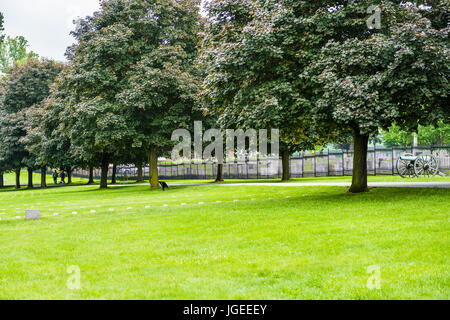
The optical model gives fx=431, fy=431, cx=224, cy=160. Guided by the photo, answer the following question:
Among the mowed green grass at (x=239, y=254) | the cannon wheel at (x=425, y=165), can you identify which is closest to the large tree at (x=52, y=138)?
the mowed green grass at (x=239, y=254)

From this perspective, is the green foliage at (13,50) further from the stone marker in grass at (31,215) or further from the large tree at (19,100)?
the stone marker in grass at (31,215)

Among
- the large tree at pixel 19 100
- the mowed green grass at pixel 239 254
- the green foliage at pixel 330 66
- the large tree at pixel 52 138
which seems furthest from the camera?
the large tree at pixel 19 100

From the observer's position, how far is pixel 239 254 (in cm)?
629

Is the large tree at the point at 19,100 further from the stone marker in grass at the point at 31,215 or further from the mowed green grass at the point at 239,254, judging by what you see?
the mowed green grass at the point at 239,254

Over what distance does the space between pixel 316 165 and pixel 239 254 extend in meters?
29.9

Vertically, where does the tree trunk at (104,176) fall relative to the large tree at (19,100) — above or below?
below

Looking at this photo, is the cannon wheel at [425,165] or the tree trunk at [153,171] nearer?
the cannon wheel at [425,165]

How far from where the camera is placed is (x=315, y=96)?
13383 mm

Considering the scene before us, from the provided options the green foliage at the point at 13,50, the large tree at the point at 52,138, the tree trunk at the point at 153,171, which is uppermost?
the green foliage at the point at 13,50

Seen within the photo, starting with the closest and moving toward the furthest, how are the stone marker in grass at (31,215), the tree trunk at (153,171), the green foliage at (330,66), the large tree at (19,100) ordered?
the green foliage at (330,66), the stone marker in grass at (31,215), the tree trunk at (153,171), the large tree at (19,100)

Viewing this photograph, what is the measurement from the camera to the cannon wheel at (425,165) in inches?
854

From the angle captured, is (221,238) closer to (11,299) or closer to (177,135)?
(11,299)

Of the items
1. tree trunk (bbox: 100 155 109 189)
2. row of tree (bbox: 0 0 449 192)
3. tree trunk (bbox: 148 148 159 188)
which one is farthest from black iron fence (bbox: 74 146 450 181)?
row of tree (bbox: 0 0 449 192)

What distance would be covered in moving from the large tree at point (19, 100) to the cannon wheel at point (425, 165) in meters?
31.4
